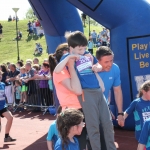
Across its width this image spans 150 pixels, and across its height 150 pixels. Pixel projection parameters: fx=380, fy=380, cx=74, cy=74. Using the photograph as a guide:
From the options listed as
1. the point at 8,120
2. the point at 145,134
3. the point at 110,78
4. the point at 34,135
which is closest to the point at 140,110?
the point at 110,78

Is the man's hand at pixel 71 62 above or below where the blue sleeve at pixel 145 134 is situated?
above

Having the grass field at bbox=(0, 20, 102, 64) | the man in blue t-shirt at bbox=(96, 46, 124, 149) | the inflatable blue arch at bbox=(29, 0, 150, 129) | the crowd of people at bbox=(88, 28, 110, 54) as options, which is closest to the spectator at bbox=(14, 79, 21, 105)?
the inflatable blue arch at bbox=(29, 0, 150, 129)

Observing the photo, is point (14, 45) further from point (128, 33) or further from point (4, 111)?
point (128, 33)

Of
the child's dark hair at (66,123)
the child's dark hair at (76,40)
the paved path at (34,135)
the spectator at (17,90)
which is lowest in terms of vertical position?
the paved path at (34,135)

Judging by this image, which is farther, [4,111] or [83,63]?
[4,111]

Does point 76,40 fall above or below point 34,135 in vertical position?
above

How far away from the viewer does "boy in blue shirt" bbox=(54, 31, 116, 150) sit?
13.1 feet

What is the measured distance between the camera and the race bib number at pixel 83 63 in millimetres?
4035

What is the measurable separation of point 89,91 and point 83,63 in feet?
1.01

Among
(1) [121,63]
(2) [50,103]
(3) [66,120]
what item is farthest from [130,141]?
(2) [50,103]

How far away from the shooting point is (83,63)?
4.05 meters

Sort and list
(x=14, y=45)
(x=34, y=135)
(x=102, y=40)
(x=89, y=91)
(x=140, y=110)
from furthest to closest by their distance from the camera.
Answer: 1. (x=14, y=45)
2. (x=102, y=40)
3. (x=34, y=135)
4. (x=140, y=110)
5. (x=89, y=91)

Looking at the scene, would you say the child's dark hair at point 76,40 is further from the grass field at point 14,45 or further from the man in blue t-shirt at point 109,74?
the grass field at point 14,45

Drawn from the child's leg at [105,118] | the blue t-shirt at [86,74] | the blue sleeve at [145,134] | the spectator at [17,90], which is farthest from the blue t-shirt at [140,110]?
the spectator at [17,90]
